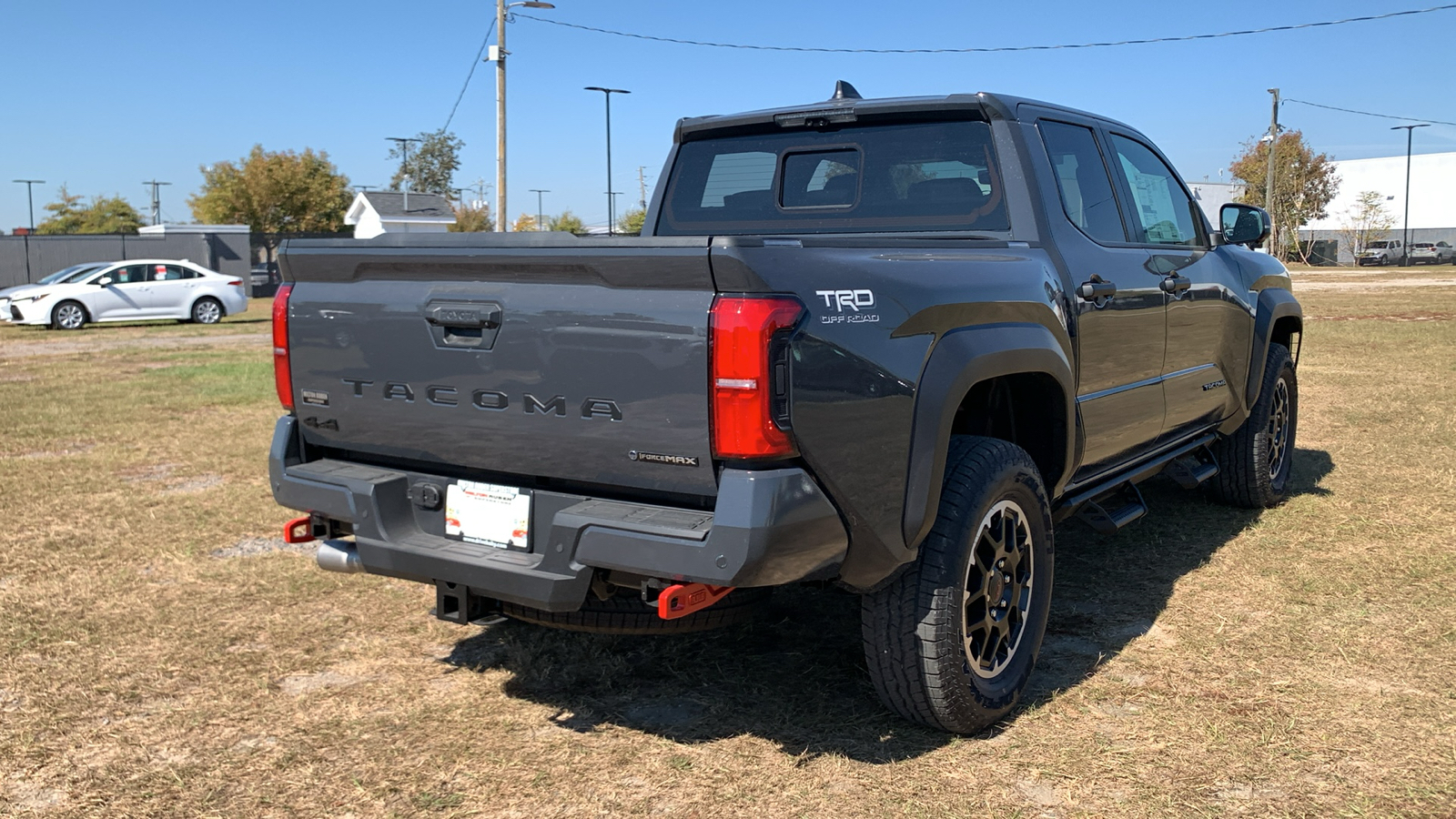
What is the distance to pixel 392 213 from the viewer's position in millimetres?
55625

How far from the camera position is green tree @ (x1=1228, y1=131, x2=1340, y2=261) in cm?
7062

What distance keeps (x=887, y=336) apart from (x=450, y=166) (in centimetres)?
10013

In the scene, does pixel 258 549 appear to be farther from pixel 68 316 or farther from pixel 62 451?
pixel 68 316

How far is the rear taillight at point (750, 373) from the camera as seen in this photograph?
2846 mm

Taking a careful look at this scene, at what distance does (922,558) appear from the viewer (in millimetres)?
3441

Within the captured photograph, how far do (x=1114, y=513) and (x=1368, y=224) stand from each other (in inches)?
3115

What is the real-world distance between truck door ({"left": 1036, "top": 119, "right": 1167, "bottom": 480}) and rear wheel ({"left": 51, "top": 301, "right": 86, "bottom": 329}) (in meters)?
22.4

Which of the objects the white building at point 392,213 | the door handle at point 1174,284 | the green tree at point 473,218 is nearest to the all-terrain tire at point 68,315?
the door handle at point 1174,284

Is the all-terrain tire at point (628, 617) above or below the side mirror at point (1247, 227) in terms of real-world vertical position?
below

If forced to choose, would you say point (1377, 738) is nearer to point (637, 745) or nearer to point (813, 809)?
point (813, 809)

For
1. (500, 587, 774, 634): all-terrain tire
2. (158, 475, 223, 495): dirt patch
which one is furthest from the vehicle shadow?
(158, 475, 223, 495): dirt patch

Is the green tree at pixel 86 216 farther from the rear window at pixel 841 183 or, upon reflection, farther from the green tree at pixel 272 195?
the rear window at pixel 841 183

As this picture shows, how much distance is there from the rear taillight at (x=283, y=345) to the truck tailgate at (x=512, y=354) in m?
0.03

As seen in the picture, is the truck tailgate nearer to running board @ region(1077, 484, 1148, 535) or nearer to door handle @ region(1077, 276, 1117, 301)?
door handle @ region(1077, 276, 1117, 301)
